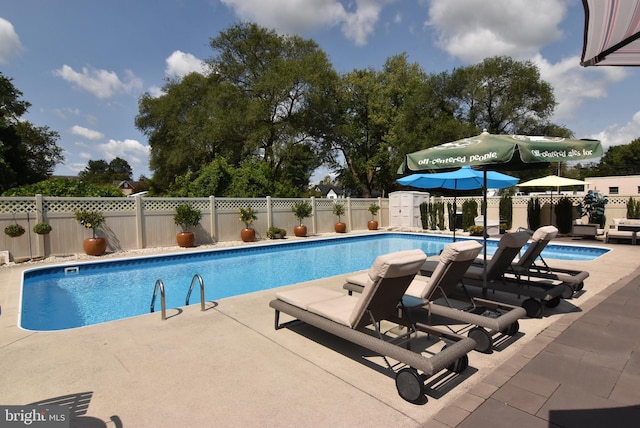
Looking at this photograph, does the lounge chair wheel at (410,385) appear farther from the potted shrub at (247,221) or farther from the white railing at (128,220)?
the potted shrub at (247,221)

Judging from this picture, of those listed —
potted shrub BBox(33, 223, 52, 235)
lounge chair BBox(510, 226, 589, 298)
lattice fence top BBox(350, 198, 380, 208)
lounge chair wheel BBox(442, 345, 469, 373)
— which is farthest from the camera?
lattice fence top BBox(350, 198, 380, 208)

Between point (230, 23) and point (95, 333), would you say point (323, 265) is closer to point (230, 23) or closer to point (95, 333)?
point (95, 333)

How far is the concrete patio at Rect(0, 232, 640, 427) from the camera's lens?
96.2 inches

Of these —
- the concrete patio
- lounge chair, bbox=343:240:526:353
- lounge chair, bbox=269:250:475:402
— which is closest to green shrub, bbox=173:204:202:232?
the concrete patio

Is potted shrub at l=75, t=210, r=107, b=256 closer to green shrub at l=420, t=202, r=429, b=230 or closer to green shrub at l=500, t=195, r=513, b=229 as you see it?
green shrub at l=420, t=202, r=429, b=230

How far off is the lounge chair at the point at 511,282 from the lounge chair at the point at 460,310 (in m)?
0.55

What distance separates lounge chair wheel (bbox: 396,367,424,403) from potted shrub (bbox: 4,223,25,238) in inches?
453

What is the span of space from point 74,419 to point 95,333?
1.91m

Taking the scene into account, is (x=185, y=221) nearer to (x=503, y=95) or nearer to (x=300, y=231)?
(x=300, y=231)

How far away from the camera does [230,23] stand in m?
24.0

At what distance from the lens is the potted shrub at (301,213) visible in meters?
16.1

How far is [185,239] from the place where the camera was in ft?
41.3

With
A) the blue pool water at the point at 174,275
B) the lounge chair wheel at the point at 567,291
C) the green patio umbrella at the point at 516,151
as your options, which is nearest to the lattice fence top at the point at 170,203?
the blue pool water at the point at 174,275

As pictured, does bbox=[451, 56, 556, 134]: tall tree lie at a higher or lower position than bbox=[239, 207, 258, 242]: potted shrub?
higher
